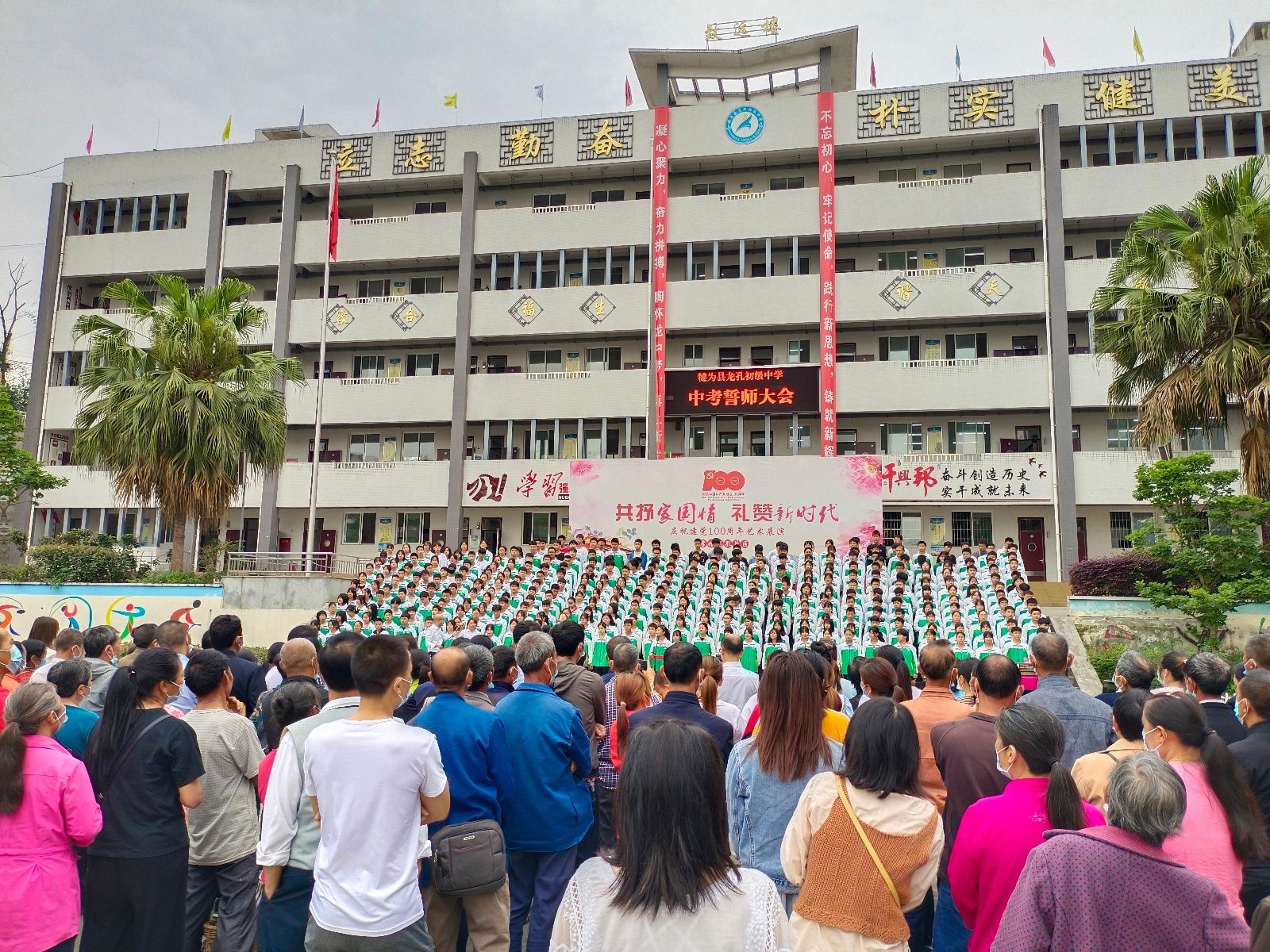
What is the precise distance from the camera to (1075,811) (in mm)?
2684

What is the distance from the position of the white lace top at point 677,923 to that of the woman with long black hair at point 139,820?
7.56 ft

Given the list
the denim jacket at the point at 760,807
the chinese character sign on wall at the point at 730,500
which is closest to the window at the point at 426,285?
the chinese character sign on wall at the point at 730,500

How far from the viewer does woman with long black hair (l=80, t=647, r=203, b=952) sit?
3746 millimetres

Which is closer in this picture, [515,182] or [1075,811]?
[1075,811]

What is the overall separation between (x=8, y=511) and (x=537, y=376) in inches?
729

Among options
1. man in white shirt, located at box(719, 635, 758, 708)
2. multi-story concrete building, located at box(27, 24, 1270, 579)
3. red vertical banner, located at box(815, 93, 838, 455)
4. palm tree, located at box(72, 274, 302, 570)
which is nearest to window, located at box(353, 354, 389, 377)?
multi-story concrete building, located at box(27, 24, 1270, 579)

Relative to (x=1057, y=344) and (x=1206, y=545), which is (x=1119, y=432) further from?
(x=1206, y=545)

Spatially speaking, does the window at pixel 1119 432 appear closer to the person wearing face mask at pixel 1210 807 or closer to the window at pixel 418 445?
the window at pixel 418 445

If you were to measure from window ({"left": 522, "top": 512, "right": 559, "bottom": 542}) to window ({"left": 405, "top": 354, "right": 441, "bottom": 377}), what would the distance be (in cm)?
585

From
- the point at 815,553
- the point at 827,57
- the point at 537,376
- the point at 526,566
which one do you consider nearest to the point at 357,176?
the point at 537,376

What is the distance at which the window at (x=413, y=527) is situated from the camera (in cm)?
2998

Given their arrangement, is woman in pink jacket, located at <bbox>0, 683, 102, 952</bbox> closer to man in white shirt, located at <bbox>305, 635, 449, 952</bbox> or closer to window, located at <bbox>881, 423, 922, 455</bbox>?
man in white shirt, located at <bbox>305, 635, 449, 952</bbox>

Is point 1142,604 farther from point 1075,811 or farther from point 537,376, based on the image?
point 537,376

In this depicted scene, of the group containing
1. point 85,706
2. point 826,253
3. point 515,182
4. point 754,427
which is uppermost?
point 515,182
